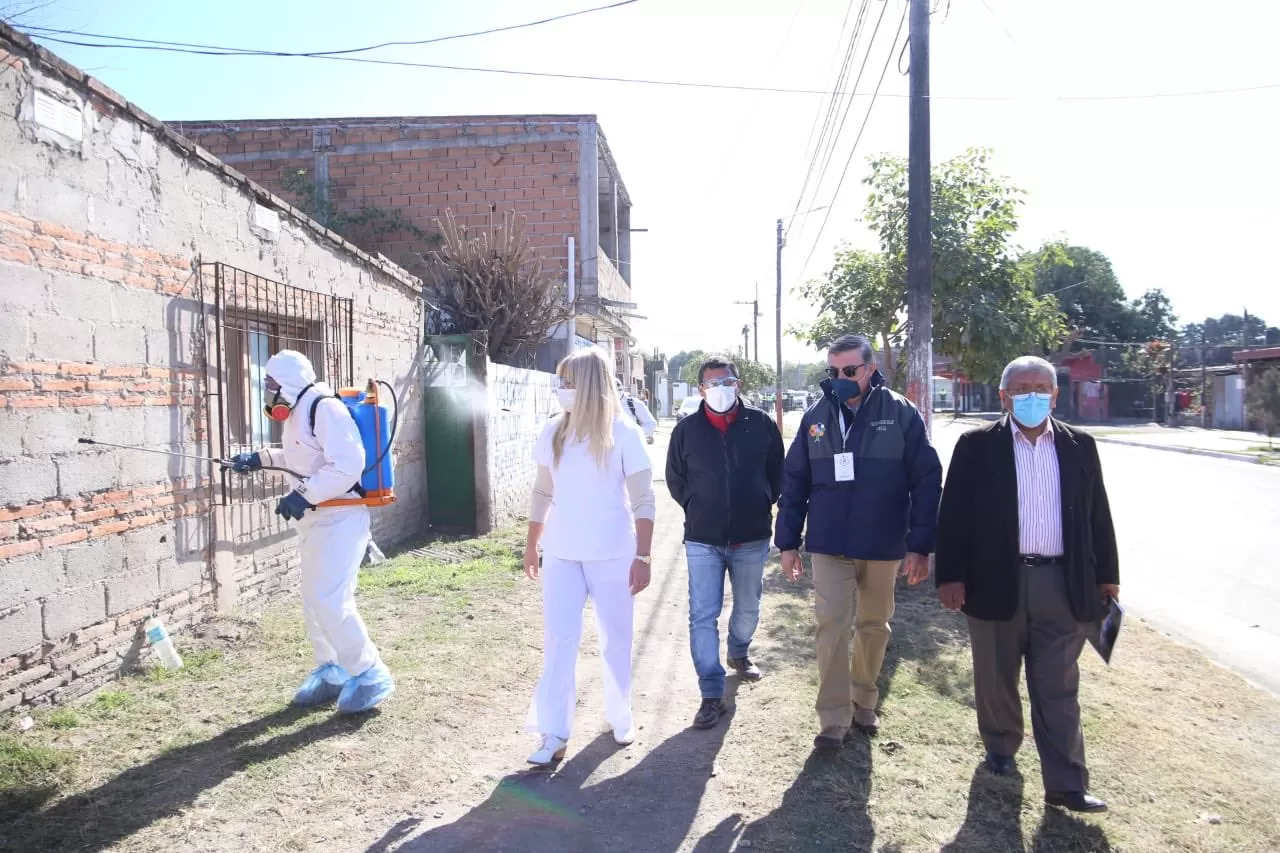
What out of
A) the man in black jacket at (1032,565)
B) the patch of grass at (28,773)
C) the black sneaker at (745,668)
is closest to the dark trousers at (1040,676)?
the man in black jacket at (1032,565)

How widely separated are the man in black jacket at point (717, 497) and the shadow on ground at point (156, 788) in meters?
1.73

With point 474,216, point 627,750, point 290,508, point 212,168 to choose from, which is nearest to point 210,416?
point 212,168

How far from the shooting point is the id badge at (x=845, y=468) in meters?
3.85

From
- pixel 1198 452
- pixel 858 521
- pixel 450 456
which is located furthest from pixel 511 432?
pixel 1198 452

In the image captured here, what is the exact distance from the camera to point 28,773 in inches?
136

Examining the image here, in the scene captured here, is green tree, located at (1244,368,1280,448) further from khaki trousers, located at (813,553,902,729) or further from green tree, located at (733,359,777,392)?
khaki trousers, located at (813,553,902,729)

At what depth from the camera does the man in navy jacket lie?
3.79 meters

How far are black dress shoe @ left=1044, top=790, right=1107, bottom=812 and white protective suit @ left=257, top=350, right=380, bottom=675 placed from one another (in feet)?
10.2

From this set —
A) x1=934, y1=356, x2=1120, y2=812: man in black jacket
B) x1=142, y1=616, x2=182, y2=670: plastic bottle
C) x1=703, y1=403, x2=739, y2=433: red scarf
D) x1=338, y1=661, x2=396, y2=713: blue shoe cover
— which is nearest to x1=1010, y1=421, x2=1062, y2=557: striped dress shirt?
x1=934, y1=356, x2=1120, y2=812: man in black jacket

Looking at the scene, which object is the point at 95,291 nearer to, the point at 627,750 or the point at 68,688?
the point at 68,688

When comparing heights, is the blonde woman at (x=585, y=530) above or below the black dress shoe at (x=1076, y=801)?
above

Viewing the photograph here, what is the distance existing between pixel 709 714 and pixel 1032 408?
2071 mm

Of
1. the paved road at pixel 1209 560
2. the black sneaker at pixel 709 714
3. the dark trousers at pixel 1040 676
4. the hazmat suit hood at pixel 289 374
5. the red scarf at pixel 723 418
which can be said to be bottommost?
the paved road at pixel 1209 560

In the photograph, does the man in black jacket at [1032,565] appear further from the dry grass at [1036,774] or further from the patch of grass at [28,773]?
the patch of grass at [28,773]
